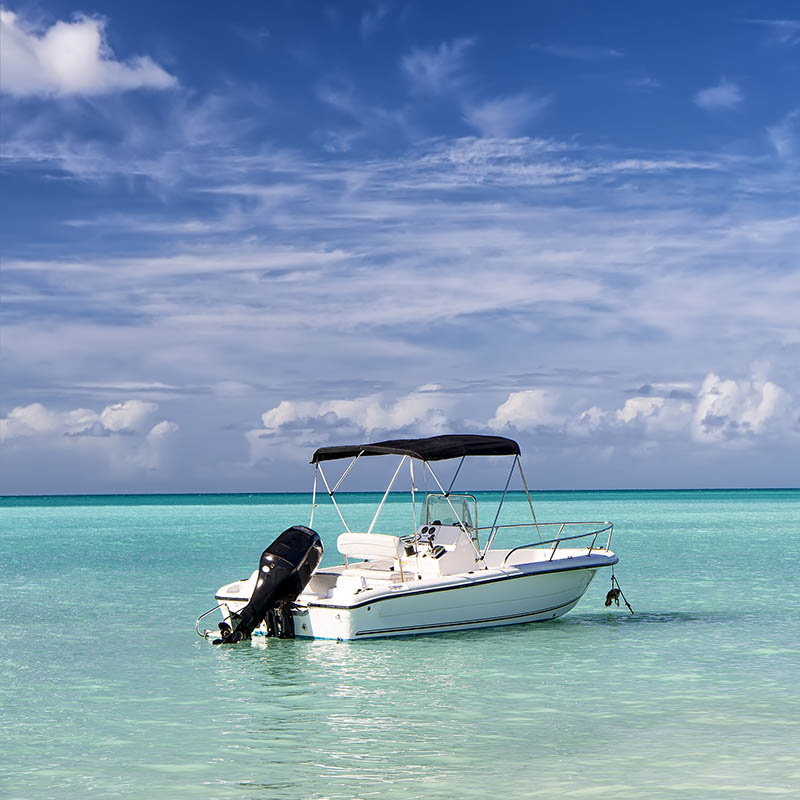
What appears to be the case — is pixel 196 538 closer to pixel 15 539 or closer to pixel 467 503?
pixel 15 539

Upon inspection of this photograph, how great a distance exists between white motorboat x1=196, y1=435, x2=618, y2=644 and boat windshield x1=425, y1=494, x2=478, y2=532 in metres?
0.01

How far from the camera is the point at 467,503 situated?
633 inches

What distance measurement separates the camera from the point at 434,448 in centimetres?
1541

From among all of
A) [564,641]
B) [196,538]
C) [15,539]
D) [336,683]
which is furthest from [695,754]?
[15,539]

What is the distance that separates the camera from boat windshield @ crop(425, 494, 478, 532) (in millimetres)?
15828

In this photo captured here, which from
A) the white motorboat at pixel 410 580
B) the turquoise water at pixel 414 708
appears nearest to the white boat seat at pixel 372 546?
the white motorboat at pixel 410 580

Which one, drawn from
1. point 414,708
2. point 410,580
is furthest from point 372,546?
point 414,708

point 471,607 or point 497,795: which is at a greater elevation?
point 471,607

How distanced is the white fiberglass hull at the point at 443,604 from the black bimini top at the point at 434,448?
1.71 meters

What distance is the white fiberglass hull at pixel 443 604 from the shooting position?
553 inches

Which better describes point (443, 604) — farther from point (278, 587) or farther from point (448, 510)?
point (278, 587)

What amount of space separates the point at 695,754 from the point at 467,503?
7321 mm

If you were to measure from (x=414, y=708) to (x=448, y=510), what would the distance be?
5298 millimetres

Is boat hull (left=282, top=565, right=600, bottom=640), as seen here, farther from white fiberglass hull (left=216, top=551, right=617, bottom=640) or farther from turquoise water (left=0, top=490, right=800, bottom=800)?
turquoise water (left=0, top=490, right=800, bottom=800)
